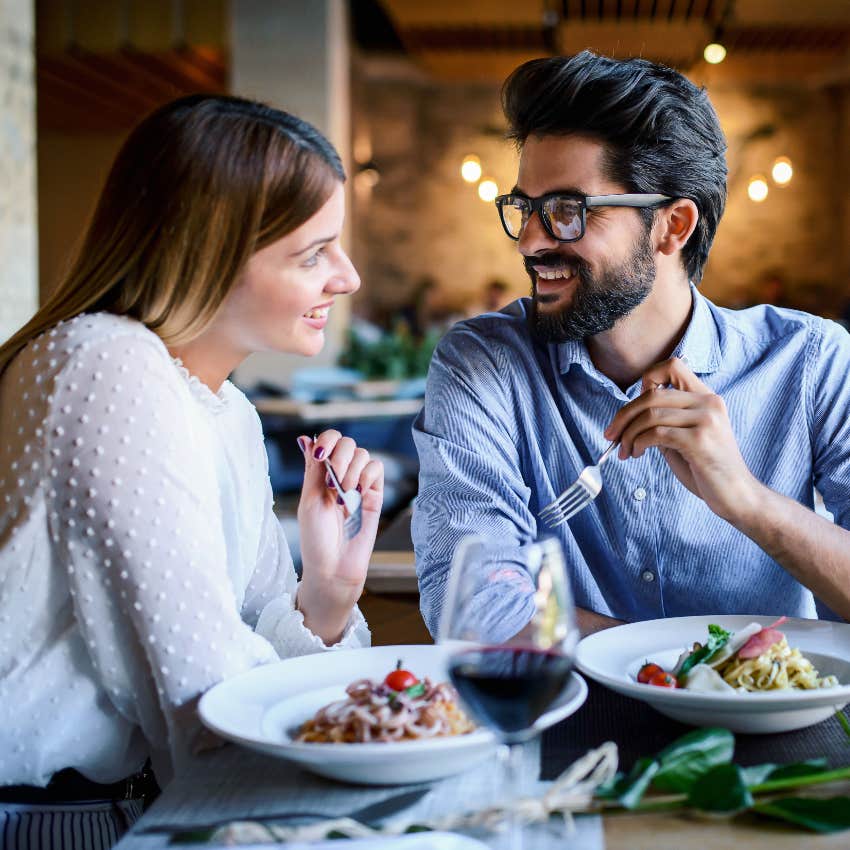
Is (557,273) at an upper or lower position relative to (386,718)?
upper

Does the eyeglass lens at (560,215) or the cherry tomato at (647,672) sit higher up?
the eyeglass lens at (560,215)

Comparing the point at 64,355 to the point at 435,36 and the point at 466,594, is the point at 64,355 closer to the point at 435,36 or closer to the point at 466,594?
the point at 466,594

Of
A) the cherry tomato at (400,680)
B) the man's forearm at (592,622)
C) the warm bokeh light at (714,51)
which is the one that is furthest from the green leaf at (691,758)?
the warm bokeh light at (714,51)

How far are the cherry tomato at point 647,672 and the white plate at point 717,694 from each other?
22mm

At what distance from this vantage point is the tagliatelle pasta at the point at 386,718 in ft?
3.11

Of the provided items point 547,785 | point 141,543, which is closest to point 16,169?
point 141,543

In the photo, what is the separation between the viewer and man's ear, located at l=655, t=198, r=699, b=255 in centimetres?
191

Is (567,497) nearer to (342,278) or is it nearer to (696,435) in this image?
(696,435)

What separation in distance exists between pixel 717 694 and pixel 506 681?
328mm

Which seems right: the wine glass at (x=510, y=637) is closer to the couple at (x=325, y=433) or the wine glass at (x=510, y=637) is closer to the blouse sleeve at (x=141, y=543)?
the couple at (x=325, y=433)

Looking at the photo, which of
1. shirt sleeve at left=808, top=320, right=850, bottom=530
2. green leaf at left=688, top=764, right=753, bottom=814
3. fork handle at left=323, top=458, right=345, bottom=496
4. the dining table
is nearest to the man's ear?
shirt sleeve at left=808, top=320, right=850, bottom=530

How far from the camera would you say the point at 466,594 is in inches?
31.7

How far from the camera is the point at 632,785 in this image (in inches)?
34.1

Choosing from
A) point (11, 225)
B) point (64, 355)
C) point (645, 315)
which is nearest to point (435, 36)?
point (11, 225)
